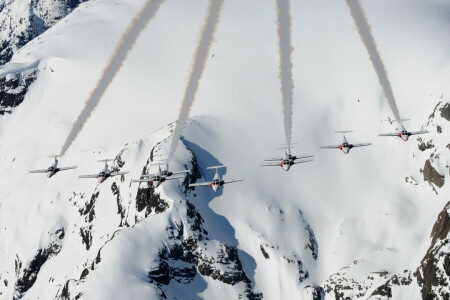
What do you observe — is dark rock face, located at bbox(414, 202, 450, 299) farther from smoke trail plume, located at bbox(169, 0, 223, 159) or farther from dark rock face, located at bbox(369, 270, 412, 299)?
smoke trail plume, located at bbox(169, 0, 223, 159)

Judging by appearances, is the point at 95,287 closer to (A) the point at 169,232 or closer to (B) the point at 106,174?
(A) the point at 169,232

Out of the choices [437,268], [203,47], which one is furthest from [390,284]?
[203,47]

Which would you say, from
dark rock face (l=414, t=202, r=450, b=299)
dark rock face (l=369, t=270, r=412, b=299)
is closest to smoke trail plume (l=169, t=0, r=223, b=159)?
dark rock face (l=369, t=270, r=412, b=299)

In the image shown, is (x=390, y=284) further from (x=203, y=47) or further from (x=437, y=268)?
(x=203, y=47)

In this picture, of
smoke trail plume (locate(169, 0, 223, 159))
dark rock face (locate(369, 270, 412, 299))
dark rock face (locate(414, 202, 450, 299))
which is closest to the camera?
smoke trail plume (locate(169, 0, 223, 159))

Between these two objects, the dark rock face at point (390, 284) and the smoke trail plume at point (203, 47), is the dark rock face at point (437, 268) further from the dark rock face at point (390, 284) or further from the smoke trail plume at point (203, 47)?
the smoke trail plume at point (203, 47)

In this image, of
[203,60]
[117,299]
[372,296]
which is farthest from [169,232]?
[203,60]

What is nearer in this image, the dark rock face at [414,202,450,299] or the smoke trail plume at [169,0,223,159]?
the smoke trail plume at [169,0,223,159]

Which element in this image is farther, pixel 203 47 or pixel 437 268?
pixel 437 268

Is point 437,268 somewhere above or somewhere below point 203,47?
above
